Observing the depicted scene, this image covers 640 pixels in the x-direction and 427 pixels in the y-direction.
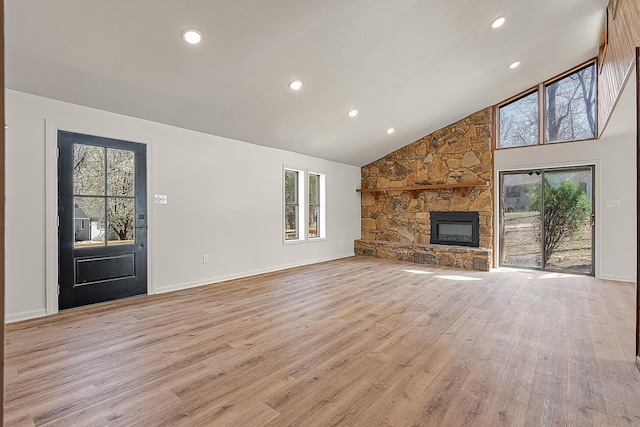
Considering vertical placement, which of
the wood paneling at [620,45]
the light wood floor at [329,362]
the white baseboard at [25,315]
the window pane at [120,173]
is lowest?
the light wood floor at [329,362]

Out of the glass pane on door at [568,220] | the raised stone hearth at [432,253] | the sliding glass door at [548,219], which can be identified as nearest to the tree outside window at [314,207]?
the raised stone hearth at [432,253]

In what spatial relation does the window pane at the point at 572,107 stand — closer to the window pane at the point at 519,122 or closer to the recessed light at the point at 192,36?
the window pane at the point at 519,122

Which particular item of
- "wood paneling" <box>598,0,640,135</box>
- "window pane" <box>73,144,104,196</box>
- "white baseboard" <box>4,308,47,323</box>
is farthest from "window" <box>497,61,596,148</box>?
"white baseboard" <box>4,308,47,323</box>

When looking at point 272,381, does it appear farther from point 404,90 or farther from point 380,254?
point 380,254

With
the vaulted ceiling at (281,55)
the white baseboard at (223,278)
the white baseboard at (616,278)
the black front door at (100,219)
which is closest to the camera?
the vaulted ceiling at (281,55)

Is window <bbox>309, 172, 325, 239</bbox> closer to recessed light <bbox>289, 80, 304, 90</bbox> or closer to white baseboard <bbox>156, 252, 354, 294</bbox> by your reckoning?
white baseboard <bbox>156, 252, 354, 294</bbox>

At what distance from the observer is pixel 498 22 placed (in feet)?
11.5

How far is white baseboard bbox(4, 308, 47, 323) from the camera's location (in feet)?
10.0

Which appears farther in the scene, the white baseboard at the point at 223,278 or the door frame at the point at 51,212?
the white baseboard at the point at 223,278

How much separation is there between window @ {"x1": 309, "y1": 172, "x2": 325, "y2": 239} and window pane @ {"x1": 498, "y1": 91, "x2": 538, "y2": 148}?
12.1ft

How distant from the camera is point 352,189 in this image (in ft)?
25.2

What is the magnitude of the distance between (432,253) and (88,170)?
5885mm

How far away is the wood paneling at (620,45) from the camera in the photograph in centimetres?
239

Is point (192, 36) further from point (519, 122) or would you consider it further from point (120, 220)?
point (519, 122)
